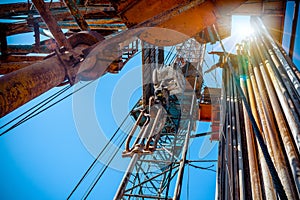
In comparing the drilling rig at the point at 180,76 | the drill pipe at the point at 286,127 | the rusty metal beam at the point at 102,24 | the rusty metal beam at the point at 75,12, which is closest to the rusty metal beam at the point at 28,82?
the drilling rig at the point at 180,76

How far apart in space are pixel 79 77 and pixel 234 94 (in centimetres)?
413

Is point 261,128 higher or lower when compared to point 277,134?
higher

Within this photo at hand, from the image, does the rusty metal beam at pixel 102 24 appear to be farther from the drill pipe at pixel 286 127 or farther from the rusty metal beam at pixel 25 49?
the drill pipe at pixel 286 127

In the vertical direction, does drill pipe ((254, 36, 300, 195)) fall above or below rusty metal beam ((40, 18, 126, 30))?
below

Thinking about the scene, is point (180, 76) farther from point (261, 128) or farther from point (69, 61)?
point (69, 61)

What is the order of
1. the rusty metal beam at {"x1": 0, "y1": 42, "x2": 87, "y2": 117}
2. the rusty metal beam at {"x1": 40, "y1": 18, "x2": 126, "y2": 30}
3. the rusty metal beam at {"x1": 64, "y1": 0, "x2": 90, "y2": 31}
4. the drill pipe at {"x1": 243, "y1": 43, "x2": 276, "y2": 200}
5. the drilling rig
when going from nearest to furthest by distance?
the rusty metal beam at {"x1": 0, "y1": 42, "x2": 87, "y2": 117}
the drilling rig
the drill pipe at {"x1": 243, "y1": 43, "x2": 276, "y2": 200}
the rusty metal beam at {"x1": 64, "y1": 0, "x2": 90, "y2": 31}
the rusty metal beam at {"x1": 40, "y1": 18, "x2": 126, "y2": 30}

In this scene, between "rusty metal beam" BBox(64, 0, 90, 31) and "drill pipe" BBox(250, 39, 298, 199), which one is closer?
"drill pipe" BBox(250, 39, 298, 199)

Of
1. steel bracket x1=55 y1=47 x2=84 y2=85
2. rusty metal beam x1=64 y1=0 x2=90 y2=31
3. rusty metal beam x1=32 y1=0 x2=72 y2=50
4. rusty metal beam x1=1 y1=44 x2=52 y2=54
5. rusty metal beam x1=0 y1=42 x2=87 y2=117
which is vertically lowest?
rusty metal beam x1=0 y1=42 x2=87 y2=117

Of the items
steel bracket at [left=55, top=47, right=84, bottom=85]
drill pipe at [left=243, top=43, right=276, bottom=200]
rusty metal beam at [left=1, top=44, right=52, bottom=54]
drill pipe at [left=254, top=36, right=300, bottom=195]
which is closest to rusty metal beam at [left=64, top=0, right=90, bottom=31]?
steel bracket at [left=55, top=47, right=84, bottom=85]

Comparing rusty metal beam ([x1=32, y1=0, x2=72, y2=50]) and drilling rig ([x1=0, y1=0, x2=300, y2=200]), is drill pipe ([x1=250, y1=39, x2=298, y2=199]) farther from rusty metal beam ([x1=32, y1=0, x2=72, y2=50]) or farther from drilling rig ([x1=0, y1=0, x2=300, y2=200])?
rusty metal beam ([x1=32, y1=0, x2=72, y2=50])

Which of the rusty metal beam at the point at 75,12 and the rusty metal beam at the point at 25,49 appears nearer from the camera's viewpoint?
the rusty metal beam at the point at 75,12

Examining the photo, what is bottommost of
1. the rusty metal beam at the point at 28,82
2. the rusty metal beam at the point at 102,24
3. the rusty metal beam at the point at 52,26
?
the rusty metal beam at the point at 28,82

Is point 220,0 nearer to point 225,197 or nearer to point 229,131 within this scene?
point 229,131

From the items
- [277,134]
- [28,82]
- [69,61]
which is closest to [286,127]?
[277,134]
